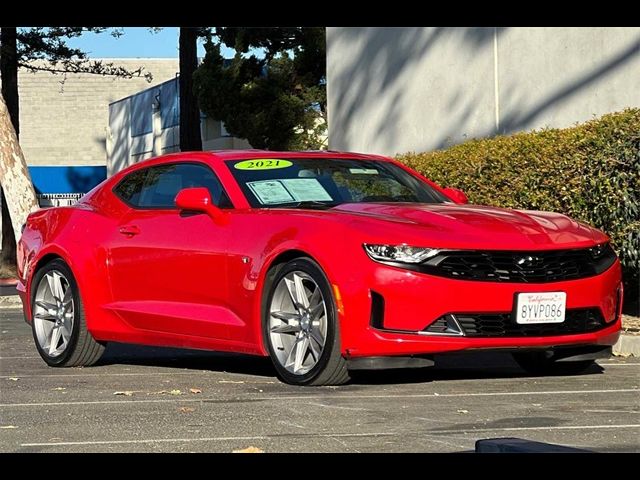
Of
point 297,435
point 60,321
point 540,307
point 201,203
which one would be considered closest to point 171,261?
point 201,203

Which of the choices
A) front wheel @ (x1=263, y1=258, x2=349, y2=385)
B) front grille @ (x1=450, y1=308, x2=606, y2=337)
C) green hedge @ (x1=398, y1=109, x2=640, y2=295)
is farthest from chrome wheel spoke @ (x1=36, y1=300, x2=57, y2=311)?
green hedge @ (x1=398, y1=109, x2=640, y2=295)

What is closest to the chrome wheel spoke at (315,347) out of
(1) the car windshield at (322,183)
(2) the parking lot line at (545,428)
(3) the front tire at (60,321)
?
(1) the car windshield at (322,183)

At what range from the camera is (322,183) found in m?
9.36

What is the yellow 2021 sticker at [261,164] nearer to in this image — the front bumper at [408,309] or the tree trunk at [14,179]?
the front bumper at [408,309]

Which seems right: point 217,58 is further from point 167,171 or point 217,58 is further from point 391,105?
point 167,171

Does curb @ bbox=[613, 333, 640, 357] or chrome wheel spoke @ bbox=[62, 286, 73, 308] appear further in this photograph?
curb @ bbox=[613, 333, 640, 357]

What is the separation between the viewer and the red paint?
8.10m

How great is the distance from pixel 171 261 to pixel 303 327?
132 cm

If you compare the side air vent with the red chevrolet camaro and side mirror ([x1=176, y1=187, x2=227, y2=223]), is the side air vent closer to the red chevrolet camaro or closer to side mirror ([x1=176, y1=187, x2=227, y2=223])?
the red chevrolet camaro

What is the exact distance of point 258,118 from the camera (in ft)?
118

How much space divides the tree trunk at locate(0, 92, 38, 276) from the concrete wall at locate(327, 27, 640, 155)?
5.09 m

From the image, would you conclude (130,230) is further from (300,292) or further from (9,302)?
(9,302)
